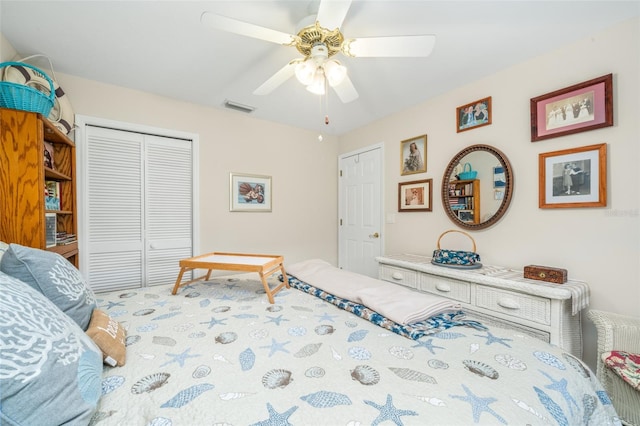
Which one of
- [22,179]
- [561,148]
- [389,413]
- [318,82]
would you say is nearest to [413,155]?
[561,148]

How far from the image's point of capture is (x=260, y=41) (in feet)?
6.03

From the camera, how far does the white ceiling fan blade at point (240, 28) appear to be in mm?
1271

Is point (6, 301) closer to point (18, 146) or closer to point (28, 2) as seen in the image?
point (18, 146)

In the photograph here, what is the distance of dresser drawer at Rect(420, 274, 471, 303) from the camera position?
203cm

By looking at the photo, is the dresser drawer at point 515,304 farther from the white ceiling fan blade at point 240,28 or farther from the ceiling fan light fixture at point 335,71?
the white ceiling fan blade at point 240,28

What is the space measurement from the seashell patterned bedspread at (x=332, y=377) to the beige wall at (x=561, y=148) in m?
1.04

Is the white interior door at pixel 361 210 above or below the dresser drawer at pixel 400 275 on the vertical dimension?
above

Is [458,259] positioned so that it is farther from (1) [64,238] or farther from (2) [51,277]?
(1) [64,238]

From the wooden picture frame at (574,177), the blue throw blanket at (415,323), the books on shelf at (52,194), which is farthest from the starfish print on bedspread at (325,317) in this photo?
the books on shelf at (52,194)

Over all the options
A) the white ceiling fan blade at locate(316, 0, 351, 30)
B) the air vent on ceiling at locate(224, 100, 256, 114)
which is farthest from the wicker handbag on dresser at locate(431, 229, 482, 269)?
the air vent on ceiling at locate(224, 100, 256, 114)

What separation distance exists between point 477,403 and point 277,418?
578 millimetres

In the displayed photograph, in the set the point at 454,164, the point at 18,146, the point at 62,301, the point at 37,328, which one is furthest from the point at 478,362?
the point at 18,146

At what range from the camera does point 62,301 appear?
100cm

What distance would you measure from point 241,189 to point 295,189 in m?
A: 0.76
